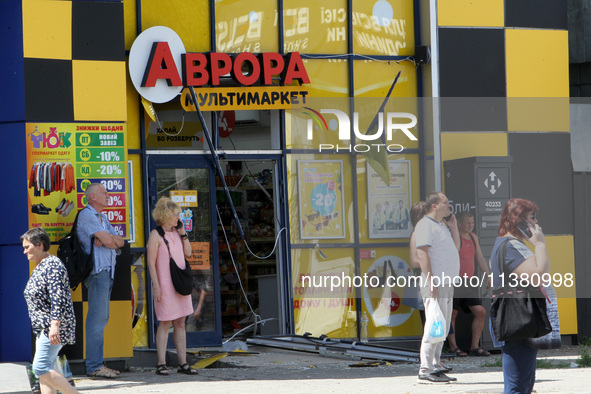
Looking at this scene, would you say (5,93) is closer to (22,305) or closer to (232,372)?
(22,305)

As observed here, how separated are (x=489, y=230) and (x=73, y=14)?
19.1ft

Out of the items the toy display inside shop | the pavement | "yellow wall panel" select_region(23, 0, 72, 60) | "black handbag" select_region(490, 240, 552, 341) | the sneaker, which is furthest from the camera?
the toy display inside shop

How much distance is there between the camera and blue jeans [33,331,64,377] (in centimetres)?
730

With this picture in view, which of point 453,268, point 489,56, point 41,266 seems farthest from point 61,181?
point 489,56

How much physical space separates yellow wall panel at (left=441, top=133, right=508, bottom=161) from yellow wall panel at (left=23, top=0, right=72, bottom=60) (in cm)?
526

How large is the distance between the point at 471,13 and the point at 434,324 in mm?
5332

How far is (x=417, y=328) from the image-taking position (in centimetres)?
1270

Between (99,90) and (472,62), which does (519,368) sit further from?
(472,62)

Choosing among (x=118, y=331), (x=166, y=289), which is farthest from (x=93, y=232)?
(x=118, y=331)

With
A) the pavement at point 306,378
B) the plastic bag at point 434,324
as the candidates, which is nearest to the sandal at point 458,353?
the pavement at point 306,378

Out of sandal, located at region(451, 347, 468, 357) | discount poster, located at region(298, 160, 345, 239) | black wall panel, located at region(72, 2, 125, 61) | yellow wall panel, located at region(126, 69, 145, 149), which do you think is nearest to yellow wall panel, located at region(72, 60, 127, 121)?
black wall panel, located at region(72, 2, 125, 61)

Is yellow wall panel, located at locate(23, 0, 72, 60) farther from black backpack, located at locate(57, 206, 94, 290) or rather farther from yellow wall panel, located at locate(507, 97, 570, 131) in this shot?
yellow wall panel, located at locate(507, 97, 570, 131)

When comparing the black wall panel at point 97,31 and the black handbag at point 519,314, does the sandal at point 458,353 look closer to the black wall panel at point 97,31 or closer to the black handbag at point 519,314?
the black handbag at point 519,314

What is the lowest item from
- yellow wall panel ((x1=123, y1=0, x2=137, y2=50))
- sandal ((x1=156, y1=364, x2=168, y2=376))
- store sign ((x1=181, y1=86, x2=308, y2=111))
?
sandal ((x1=156, y1=364, x2=168, y2=376))
